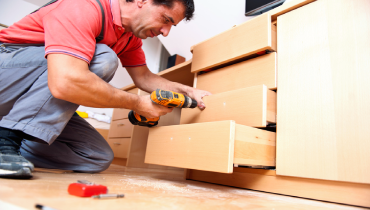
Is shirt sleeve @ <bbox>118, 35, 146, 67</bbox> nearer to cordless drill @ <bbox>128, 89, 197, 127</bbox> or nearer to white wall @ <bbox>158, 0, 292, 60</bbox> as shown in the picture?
cordless drill @ <bbox>128, 89, 197, 127</bbox>

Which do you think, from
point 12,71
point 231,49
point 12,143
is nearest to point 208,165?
point 231,49

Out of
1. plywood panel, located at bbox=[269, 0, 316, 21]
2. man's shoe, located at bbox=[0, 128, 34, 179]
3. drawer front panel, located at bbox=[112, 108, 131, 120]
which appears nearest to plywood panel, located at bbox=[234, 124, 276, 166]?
plywood panel, located at bbox=[269, 0, 316, 21]

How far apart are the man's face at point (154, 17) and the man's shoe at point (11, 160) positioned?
2.06 ft

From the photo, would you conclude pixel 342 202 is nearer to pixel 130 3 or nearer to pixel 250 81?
pixel 250 81

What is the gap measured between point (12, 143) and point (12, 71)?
0.86 ft

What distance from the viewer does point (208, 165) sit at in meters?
0.77

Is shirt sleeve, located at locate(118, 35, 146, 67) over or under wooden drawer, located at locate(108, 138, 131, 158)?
over

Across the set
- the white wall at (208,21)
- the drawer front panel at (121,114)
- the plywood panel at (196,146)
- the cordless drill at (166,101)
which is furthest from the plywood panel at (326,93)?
the drawer front panel at (121,114)

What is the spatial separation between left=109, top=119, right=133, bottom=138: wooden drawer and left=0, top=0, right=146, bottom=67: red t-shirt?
3.54 feet

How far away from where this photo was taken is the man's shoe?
2.13 ft

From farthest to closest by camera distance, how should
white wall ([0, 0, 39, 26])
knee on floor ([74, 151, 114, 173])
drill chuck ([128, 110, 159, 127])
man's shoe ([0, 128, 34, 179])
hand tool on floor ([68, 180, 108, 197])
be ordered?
1. white wall ([0, 0, 39, 26])
2. knee on floor ([74, 151, 114, 173])
3. drill chuck ([128, 110, 159, 127])
4. man's shoe ([0, 128, 34, 179])
5. hand tool on floor ([68, 180, 108, 197])

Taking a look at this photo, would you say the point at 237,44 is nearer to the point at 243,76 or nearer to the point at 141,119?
the point at 243,76

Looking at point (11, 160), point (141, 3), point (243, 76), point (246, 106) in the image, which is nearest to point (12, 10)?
point (141, 3)

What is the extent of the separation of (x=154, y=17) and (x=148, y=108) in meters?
0.39
